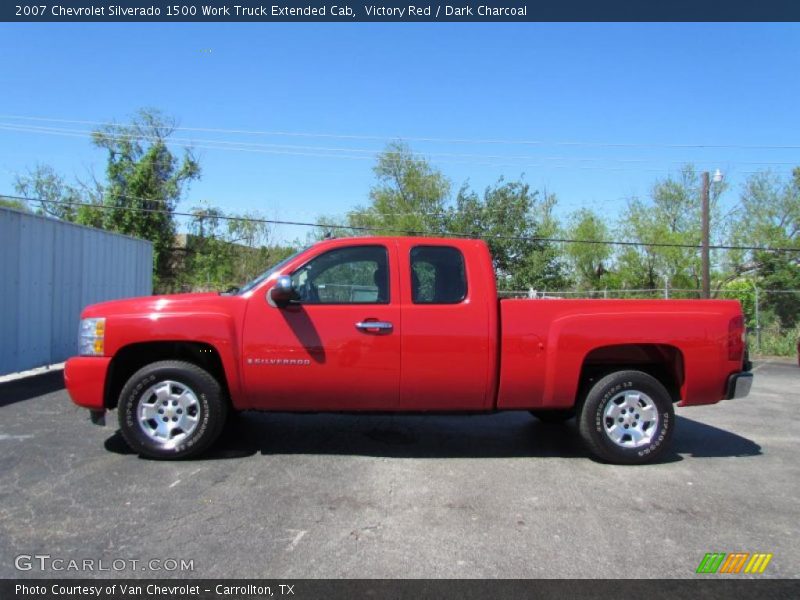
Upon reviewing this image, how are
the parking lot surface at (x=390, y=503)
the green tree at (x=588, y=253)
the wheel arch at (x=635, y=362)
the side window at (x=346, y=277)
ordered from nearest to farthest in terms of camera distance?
the parking lot surface at (x=390, y=503) < the side window at (x=346, y=277) < the wheel arch at (x=635, y=362) < the green tree at (x=588, y=253)

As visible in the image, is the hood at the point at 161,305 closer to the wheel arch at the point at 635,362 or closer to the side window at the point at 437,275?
the side window at the point at 437,275

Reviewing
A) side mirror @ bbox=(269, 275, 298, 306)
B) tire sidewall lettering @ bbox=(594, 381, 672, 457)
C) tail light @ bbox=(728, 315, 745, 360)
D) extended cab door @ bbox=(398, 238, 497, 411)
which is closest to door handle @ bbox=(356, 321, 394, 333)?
extended cab door @ bbox=(398, 238, 497, 411)

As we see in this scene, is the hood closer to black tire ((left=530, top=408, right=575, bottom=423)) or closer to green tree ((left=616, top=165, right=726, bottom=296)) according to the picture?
black tire ((left=530, top=408, right=575, bottom=423))

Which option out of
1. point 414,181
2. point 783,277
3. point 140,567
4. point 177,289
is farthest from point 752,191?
point 140,567

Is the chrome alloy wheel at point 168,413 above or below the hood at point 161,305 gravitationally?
below

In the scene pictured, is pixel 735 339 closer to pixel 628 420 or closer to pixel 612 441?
pixel 628 420

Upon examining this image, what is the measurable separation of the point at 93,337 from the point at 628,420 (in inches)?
178

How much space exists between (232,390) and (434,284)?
1885 millimetres

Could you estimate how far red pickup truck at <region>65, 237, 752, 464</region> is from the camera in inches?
184

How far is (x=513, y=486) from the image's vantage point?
438 cm

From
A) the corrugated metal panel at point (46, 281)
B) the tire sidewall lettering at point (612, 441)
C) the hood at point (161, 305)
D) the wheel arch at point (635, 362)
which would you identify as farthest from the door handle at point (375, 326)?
the corrugated metal panel at point (46, 281)

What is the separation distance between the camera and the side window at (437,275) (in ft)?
15.8

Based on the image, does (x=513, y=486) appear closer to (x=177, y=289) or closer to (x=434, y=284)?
(x=434, y=284)

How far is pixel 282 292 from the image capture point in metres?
4.53
